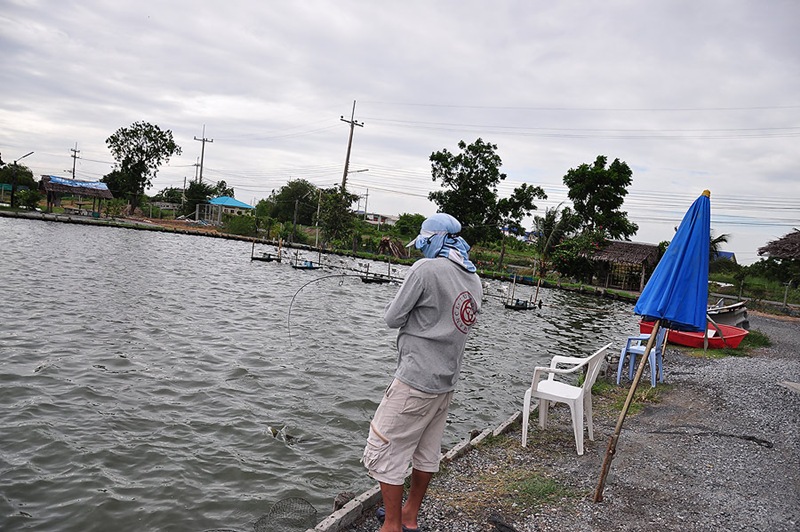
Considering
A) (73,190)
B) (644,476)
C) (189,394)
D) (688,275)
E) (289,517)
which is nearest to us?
(688,275)

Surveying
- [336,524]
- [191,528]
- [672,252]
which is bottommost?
[191,528]

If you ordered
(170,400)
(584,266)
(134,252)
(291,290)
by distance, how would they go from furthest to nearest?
(584,266)
(134,252)
(291,290)
(170,400)

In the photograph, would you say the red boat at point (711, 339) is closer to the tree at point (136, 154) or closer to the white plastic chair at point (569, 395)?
the white plastic chair at point (569, 395)

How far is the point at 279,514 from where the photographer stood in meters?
4.99

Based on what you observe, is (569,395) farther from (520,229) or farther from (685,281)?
(520,229)

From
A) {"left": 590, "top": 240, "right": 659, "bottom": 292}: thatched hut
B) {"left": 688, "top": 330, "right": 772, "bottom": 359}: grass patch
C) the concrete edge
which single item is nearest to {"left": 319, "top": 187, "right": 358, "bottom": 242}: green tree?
{"left": 590, "top": 240, "right": 659, "bottom": 292}: thatched hut

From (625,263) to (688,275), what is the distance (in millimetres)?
37253

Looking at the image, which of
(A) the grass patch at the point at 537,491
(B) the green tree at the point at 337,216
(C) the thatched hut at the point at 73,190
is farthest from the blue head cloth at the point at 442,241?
(C) the thatched hut at the point at 73,190

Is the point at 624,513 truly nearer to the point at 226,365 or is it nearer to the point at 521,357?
the point at 226,365

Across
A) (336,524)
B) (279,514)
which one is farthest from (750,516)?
(279,514)

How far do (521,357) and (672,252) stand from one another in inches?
390

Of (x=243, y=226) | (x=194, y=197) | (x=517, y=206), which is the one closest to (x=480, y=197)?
(x=517, y=206)

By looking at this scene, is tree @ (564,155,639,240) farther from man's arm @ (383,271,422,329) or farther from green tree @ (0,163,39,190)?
green tree @ (0,163,39,190)

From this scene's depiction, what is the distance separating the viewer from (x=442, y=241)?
343 centimetres
